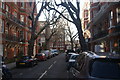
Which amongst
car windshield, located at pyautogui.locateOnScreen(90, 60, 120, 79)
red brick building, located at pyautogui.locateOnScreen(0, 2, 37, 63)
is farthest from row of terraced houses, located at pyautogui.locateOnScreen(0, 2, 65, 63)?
car windshield, located at pyautogui.locateOnScreen(90, 60, 120, 79)

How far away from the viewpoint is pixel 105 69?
159 inches

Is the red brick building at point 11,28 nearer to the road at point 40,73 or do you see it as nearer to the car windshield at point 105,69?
the road at point 40,73

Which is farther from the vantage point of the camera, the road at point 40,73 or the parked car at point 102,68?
the road at point 40,73

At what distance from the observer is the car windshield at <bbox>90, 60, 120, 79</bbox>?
3.95 meters

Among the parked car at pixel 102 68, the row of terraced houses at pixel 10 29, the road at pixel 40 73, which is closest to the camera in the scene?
the parked car at pixel 102 68

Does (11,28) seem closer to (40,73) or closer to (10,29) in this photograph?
(10,29)

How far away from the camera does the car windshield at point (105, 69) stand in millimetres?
3949

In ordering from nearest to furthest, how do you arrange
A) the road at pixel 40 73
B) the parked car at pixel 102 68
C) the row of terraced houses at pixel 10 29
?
1. the parked car at pixel 102 68
2. the road at pixel 40 73
3. the row of terraced houses at pixel 10 29

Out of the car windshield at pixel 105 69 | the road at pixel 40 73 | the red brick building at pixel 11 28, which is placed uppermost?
the red brick building at pixel 11 28

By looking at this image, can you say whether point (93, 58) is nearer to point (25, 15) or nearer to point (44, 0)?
point (44, 0)

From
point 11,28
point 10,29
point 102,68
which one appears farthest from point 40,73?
point 11,28

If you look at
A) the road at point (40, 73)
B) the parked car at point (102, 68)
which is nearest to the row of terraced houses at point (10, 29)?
the road at point (40, 73)

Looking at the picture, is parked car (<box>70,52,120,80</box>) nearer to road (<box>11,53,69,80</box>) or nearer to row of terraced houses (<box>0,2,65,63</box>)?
road (<box>11,53,69,80</box>)

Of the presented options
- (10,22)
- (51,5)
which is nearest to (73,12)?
(51,5)
